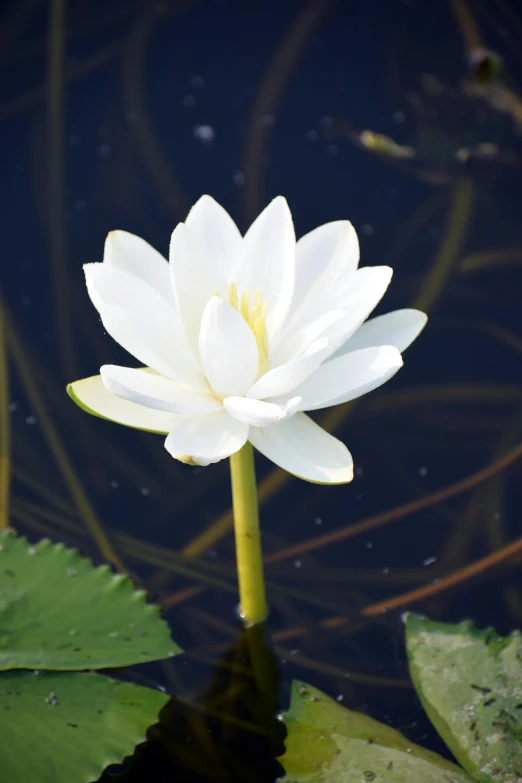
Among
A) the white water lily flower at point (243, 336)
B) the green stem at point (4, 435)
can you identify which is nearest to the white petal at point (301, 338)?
the white water lily flower at point (243, 336)

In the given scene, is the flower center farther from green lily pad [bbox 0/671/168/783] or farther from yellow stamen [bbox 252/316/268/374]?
green lily pad [bbox 0/671/168/783]

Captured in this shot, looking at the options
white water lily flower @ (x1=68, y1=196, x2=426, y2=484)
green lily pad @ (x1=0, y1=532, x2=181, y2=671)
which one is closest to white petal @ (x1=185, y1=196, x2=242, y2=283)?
white water lily flower @ (x1=68, y1=196, x2=426, y2=484)

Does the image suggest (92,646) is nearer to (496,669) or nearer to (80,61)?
(496,669)

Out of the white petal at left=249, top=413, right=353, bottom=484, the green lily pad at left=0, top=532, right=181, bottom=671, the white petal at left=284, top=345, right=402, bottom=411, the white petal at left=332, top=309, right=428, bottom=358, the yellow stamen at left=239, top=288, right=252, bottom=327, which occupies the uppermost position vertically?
the yellow stamen at left=239, top=288, right=252, bottom=327

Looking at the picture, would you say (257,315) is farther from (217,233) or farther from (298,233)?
(298,233)

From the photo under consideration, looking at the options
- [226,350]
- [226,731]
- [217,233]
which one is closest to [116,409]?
[226,350]

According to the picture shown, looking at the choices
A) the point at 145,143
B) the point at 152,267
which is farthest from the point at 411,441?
the point at 145,143

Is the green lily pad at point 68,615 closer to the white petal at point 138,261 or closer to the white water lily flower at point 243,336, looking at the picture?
the white water lily flower at point 243,336
